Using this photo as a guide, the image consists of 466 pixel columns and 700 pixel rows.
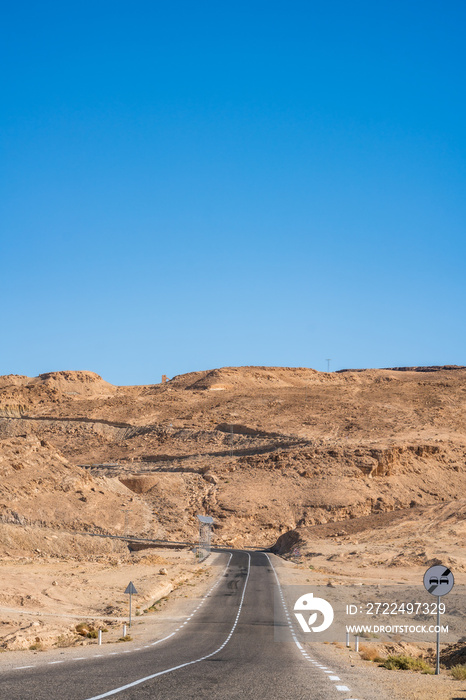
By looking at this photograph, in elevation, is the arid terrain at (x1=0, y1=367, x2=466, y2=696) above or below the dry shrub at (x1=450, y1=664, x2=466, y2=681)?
above

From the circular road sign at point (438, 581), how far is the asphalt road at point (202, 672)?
240 cm

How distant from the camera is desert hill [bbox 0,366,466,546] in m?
67.4

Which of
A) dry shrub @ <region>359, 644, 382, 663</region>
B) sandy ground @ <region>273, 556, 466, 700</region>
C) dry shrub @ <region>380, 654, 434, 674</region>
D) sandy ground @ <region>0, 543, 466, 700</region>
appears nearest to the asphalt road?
sandy ground @ <region>273, 556, 466, 700</region>

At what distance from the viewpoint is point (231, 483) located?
73.2 metres

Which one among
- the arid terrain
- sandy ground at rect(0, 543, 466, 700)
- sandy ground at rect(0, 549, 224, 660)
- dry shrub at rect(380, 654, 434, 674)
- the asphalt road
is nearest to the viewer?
the asphalt road

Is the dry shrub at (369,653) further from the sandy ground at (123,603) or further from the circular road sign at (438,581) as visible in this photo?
the circular road sign at (438,581)

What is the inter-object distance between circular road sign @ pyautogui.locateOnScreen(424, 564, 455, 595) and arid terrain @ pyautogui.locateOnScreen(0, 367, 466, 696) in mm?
12543

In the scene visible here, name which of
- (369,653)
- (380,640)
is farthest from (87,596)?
(369,653)

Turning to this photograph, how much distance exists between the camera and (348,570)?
46.1 meters

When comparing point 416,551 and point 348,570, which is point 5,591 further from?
point 416,551

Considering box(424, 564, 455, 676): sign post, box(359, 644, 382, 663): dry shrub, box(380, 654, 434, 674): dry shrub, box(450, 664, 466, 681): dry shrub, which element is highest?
box(424, 564, 455, 676): sign post

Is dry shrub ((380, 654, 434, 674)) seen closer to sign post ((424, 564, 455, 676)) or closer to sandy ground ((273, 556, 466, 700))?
sandy ground ((273, 556, 466, 700))

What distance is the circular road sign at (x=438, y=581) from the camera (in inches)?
546

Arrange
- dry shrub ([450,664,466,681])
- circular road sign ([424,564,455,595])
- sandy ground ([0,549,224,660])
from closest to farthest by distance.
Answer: circular road sign ([424,564,455,595])
dry shrub ([450,664,466,681])
sandy ground ([0,549,224,660])
